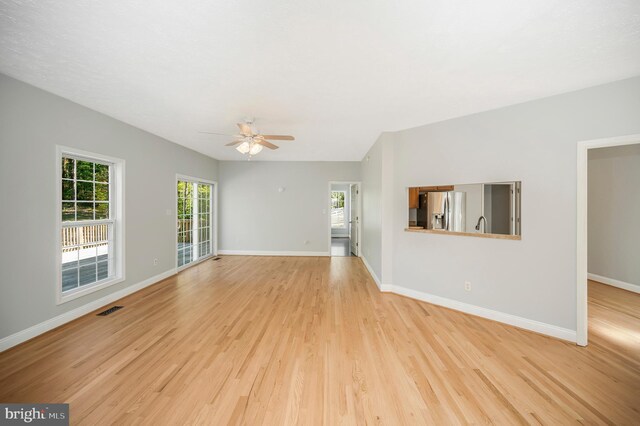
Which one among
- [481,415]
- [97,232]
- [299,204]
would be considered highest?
[299,204]

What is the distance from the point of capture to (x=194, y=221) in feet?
19.3

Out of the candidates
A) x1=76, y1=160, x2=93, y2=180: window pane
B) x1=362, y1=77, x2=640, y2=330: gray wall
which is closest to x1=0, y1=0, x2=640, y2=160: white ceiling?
x1=362, y1=77, x2=640, y2=330: gray wall

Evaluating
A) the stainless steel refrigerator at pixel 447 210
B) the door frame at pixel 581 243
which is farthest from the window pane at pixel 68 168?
the door frame at pixel 581 243

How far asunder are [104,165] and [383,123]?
4.19 meters

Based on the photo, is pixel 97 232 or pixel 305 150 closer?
pixel 97 232

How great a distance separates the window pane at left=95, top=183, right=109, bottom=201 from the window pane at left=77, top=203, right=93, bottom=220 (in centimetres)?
17

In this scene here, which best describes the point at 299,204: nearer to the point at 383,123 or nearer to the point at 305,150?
the point at 305,150

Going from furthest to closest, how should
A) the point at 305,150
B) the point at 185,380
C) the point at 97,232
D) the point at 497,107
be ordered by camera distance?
1. the point at 305,150
2. the point at 97,232
3. the point at 497,107
4. the point at 185,380

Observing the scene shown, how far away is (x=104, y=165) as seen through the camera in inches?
138

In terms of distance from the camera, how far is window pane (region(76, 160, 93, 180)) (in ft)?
10.2

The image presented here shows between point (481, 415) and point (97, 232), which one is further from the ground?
point (97, 232)

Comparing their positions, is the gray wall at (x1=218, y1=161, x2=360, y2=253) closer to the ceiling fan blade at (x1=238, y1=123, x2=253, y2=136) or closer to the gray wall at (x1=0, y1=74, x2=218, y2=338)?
the gray wall at (x1=0, y1=74, x2=218, y2=338)

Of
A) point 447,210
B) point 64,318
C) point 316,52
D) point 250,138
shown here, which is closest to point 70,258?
point 64,318

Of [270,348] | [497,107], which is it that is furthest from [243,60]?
[497,107]
